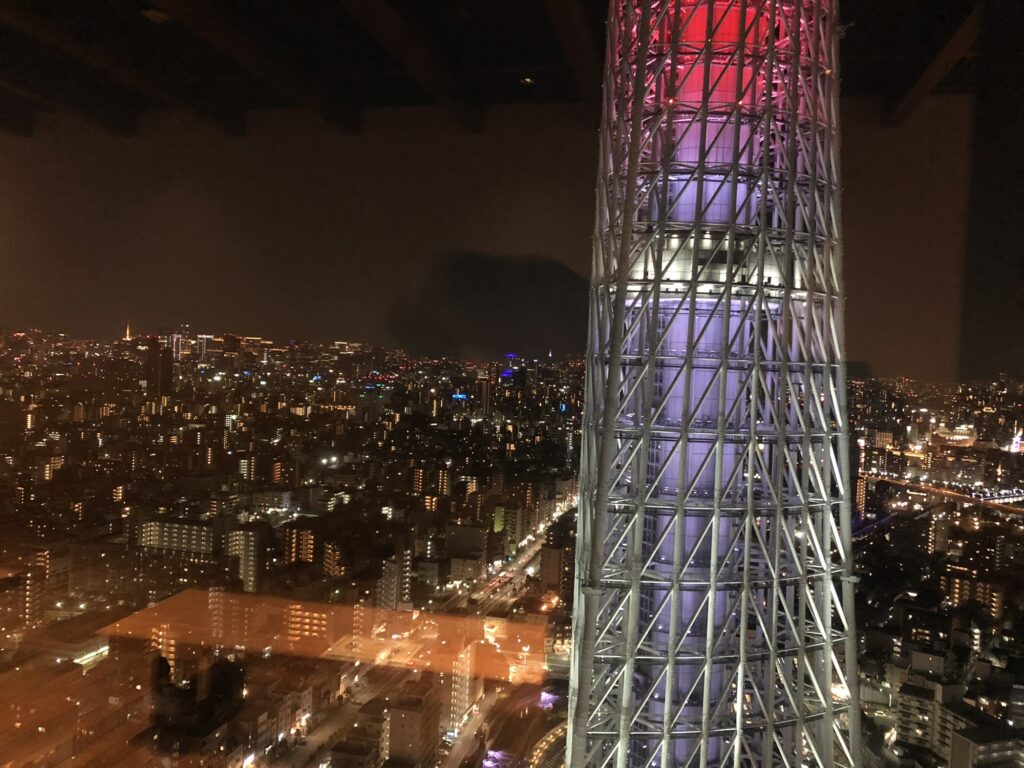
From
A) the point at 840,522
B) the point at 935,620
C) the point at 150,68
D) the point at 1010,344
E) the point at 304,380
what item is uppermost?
the point at 150,68

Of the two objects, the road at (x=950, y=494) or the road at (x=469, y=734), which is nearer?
the road at (x=950, y=494)

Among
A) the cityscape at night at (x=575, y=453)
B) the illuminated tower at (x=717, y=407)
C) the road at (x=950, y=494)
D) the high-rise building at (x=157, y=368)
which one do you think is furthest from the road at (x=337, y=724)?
the road at (x=950, y=494)

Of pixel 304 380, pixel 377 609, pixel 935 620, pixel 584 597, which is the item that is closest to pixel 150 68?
pixel 304 380

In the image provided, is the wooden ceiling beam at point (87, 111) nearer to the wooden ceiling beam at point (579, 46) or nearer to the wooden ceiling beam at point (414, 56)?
the wooden ceiling beam at point (414, 56)

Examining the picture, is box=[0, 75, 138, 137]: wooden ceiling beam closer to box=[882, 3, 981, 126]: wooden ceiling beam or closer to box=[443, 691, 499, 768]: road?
box=[882, 3, 981, 126]: wooden ceiling beam

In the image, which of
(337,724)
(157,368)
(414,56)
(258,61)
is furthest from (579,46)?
(337,724)

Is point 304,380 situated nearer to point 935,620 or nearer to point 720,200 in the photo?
point 720,200

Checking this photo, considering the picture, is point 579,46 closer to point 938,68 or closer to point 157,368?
point 938,68

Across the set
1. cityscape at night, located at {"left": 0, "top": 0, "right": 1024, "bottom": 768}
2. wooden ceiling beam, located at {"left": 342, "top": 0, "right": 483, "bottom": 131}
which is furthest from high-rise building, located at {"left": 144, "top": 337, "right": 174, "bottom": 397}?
wooden ceiling beam, located at {"left": 342, "top": 0, "right": 483, "bottom": 131}
